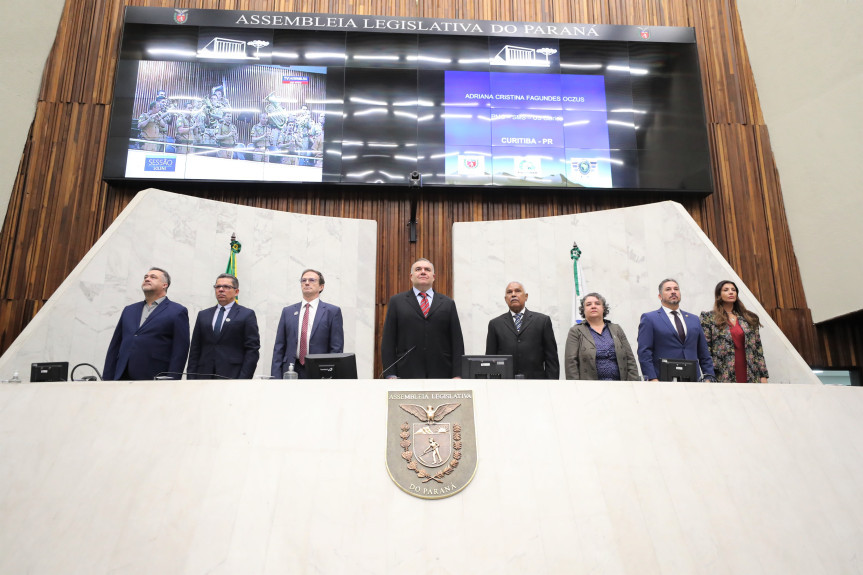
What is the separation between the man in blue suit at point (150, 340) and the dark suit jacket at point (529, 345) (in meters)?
1.80

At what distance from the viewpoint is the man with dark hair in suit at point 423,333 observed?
3.81m

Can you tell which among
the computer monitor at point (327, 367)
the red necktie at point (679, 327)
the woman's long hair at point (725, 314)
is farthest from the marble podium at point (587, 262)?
the computer monitor at point (327, 367)

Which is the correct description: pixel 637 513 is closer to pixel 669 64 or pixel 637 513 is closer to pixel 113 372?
pixel 113 372

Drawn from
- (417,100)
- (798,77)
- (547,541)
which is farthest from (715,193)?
(547,541)

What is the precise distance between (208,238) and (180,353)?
222 centimetres

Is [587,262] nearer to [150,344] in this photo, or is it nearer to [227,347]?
[227,347]

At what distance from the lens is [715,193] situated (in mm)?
6652

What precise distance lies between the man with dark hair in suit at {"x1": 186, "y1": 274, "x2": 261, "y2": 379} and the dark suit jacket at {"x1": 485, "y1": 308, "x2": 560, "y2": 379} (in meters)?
1.43

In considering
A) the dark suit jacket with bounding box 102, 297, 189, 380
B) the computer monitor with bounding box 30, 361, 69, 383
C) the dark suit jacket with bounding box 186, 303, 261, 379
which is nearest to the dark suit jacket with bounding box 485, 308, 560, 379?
the dark suit jacket with bounding box 186, 303, 261, 379

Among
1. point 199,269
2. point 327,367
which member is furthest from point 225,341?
point 199,269

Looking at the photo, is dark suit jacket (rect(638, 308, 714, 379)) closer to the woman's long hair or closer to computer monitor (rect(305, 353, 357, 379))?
the woman's long hair

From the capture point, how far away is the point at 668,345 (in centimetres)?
385

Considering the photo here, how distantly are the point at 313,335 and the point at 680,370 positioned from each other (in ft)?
6.86

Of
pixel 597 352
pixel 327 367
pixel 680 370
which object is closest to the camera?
pixel 327 367
